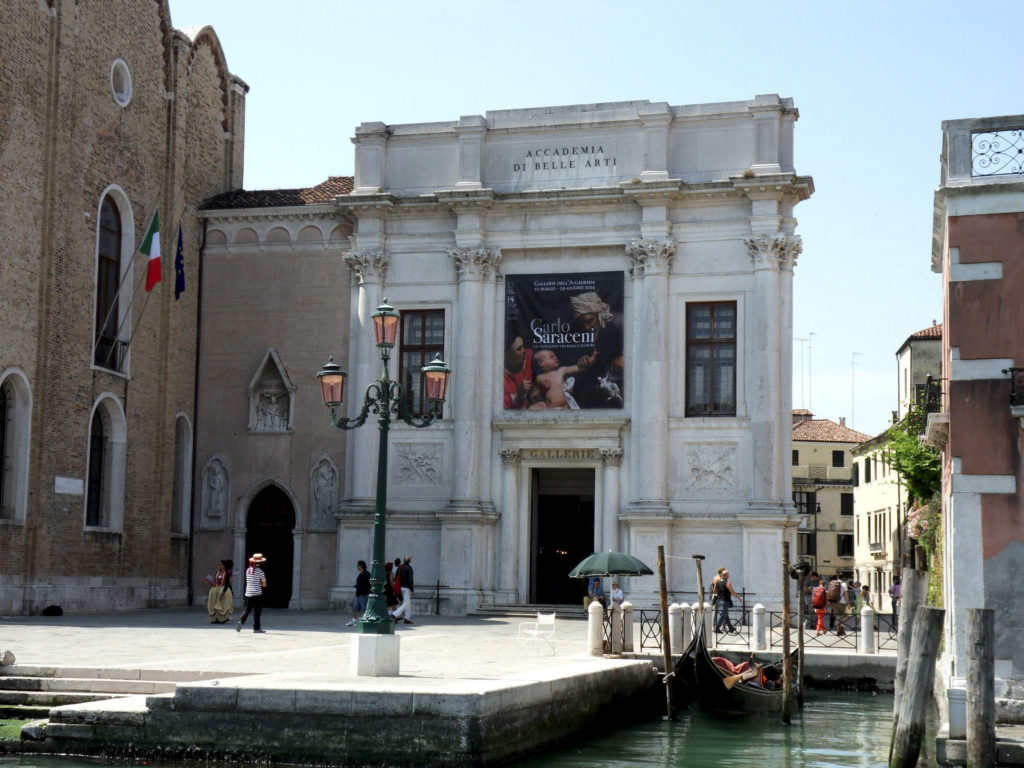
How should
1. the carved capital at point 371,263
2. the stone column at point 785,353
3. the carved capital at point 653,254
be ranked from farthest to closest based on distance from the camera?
the carved capital at point 371,263 < the carved capital at point 653,254 < the stone column at point 785,353

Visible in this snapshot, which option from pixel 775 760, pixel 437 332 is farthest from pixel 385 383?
pixel 437 332

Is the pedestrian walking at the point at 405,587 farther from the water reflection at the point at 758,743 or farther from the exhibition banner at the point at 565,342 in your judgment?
the water reflection at the point at 758,743

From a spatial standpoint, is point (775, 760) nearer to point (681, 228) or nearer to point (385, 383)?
point (385, 383)

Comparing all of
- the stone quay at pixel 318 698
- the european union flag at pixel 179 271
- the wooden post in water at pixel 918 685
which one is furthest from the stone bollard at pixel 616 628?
the european union flag at pixel 179 271

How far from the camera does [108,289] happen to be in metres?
28.0

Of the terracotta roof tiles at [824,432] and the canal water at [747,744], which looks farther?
the terracotta roof tiles at [824,432]

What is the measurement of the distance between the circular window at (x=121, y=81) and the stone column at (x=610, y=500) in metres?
12.4

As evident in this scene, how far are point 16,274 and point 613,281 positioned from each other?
11722 mm

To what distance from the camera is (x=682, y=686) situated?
1927 centimetres

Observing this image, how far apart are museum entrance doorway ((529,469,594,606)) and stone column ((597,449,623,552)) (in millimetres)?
1940

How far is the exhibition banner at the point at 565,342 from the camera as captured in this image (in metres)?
28.1

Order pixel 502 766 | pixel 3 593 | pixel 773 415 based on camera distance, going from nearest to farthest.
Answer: pixel 502 766 < pixel 3 593 < pixel 773 415

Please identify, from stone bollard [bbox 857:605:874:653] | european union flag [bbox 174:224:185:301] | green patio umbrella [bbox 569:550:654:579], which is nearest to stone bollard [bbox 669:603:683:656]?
green patio umbrella [bbox 569:550:654:579]

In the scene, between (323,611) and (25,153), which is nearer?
(25,153)
